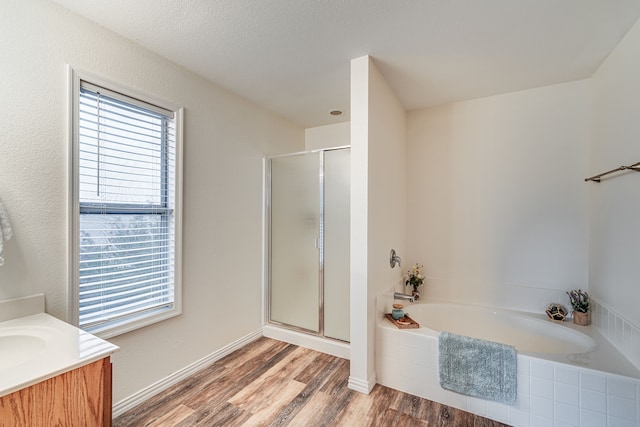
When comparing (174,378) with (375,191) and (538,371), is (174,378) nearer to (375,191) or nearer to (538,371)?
(375,191)

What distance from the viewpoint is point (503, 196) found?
258 centimetres

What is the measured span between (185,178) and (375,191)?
1.45 meters

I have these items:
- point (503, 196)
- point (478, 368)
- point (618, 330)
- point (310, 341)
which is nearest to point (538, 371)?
point (478, 368)

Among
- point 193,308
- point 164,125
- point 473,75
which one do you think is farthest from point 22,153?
Result: point 473,75

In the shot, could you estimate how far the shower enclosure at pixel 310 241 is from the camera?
2.57 m

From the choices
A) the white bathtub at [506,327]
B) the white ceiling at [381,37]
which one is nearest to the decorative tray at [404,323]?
the white bathtub at [506,327]

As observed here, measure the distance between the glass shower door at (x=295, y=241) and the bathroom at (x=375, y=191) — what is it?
0.62ft

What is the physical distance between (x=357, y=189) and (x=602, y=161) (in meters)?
1.82

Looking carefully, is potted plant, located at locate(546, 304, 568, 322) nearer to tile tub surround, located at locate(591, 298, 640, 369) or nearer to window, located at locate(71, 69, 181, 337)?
tile tub surround, located at locate(591, 298, 640, 369)

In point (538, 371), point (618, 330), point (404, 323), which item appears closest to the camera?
point (538, 371)

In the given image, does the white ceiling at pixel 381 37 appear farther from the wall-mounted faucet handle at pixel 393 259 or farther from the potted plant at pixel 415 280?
the potted plant at pixel 415 280

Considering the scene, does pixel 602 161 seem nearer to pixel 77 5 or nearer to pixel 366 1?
pixel 366 1

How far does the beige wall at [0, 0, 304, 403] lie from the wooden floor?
0.65 feet

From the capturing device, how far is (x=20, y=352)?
1170mm
